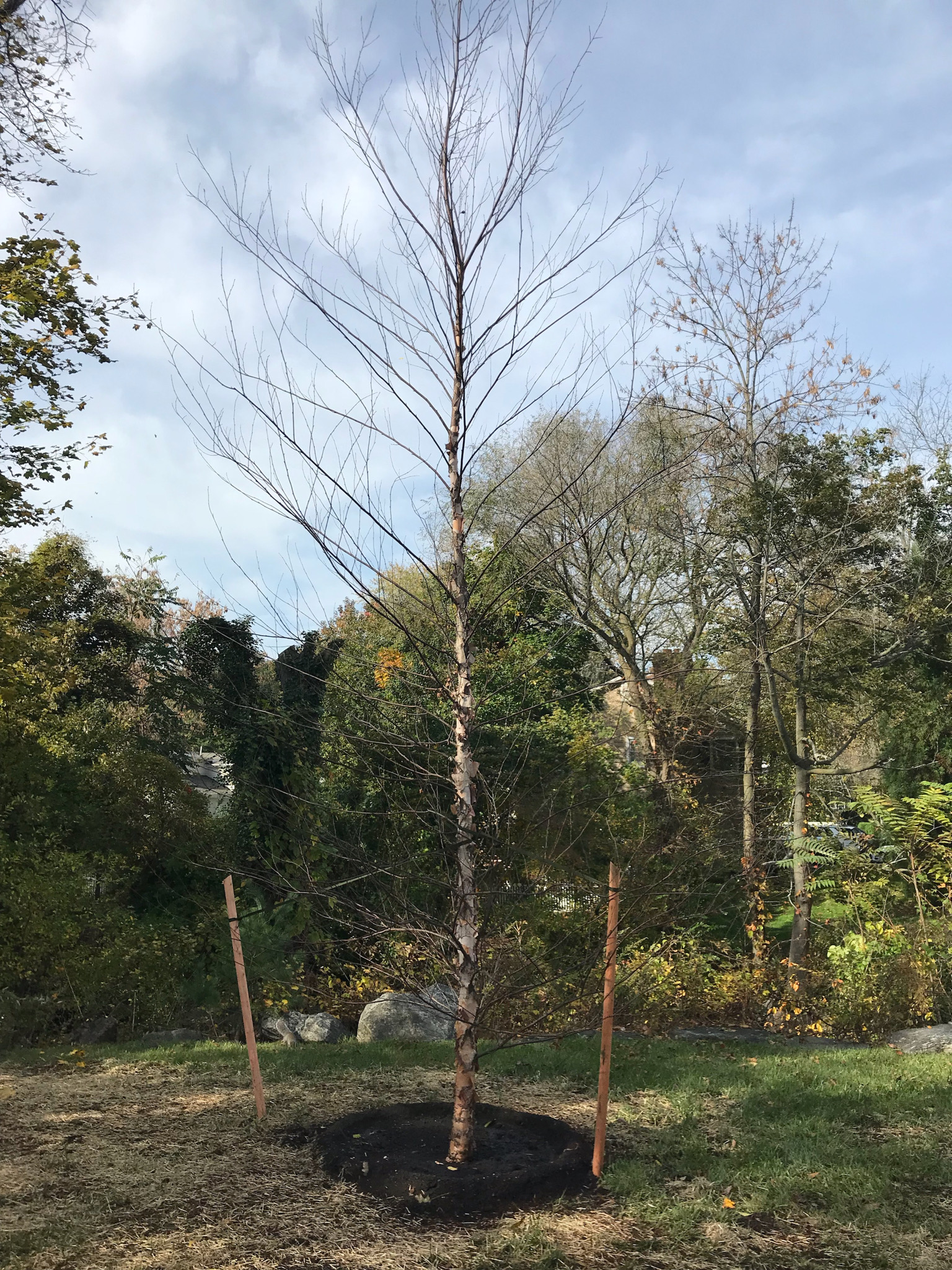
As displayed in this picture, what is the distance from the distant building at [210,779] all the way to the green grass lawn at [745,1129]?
3672mm

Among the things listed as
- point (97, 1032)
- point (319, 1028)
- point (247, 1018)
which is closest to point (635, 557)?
point (319, 1028)

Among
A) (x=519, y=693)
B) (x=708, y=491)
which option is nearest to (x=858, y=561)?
(x=708, y=491)

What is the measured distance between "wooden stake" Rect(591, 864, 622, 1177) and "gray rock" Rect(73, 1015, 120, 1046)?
5.63 metres

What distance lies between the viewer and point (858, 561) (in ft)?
33.2

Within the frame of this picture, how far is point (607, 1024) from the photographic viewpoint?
14.6 feet

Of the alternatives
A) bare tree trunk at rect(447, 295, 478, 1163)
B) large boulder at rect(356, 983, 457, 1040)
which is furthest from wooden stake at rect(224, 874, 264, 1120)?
large boulder at rect(356, 983, 457, 1040)

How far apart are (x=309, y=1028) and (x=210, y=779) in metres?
8.08

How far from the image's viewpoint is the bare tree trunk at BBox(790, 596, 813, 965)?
9.51 m

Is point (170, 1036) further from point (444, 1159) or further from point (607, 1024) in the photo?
point (607, 1024)

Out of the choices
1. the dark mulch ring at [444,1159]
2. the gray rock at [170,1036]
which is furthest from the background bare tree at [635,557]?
the dark mulch ring at [444,1159]

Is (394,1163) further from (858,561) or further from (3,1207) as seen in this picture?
(858,561)

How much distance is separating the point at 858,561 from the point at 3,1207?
9.15 metres

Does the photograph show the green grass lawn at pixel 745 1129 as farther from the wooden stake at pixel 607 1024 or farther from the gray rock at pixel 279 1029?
the gray rock at pixel 279 1029

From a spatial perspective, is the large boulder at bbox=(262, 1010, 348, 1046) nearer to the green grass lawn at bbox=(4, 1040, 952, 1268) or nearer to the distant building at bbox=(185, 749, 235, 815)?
the green grass lawn at bbox=(4, 1040, 952, 1268)
